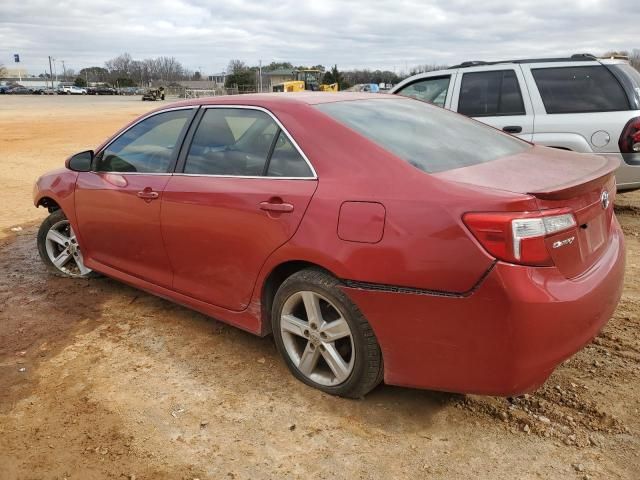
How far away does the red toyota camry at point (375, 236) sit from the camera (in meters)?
2.40

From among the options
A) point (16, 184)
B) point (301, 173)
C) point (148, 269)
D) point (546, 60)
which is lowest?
point (16, 184)

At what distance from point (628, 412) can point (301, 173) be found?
201 cm

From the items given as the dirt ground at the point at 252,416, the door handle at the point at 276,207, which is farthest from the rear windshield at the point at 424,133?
the dirt ground at the point at 252,416

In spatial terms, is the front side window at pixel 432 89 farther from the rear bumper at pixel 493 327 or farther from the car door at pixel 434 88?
the rear bumper at pixel 493 327

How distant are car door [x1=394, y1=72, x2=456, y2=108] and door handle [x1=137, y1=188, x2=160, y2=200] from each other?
431cm

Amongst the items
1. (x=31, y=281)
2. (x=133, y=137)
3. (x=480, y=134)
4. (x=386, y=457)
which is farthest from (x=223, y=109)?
(x=31, y=281)

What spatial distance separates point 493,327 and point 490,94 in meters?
4.99

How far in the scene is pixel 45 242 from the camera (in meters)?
5.15

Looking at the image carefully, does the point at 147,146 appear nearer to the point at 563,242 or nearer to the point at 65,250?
the point at 65,250

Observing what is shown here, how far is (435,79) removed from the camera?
736 cm

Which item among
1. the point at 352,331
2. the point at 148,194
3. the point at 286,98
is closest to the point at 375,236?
the point at 352,331

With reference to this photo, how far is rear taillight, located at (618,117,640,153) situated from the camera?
231 inches

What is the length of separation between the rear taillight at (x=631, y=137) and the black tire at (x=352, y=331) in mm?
4450

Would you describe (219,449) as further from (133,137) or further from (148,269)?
(133,137)
